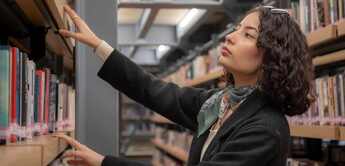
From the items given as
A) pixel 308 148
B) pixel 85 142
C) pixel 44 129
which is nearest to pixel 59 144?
pixel 44 129

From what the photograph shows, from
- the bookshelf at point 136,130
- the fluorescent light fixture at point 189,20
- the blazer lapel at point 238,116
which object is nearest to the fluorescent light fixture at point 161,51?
the fluorescent light fixture at point 189,20

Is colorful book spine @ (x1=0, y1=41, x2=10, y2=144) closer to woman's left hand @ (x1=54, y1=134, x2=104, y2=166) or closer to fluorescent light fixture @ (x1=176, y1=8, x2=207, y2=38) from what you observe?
woman's left hand @ (x1=54, y1=134, x2=104, y2=166)

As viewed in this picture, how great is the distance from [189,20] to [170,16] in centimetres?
44

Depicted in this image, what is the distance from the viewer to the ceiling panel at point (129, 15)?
576 centimetres

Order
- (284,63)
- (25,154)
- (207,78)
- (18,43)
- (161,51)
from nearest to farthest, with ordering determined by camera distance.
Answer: (25,154) < (284,63) < (18,43) < (207,78) < (161,51)

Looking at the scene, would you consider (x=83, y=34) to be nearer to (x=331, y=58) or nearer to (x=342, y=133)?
(x=342, y=133)

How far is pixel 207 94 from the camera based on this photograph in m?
1.54

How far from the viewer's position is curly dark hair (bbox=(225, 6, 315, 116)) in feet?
4.05

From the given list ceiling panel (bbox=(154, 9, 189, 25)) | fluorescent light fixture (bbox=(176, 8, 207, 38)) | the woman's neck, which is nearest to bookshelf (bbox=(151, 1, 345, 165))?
the woman's neck

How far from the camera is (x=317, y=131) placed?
2074mm

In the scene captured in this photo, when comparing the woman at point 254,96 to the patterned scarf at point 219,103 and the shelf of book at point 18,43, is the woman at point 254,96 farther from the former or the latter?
the shelf of book at point 18,43

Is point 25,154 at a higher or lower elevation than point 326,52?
lower

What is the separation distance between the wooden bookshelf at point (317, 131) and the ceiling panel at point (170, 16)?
11.7 feet

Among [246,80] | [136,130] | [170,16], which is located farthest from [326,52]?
[136,130]
